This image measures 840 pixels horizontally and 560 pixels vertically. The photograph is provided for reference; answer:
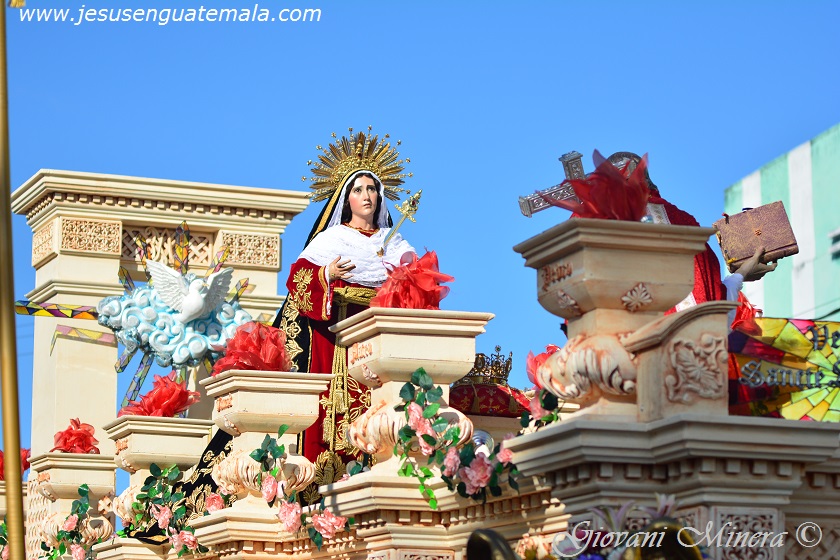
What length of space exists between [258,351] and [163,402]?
3.56 m

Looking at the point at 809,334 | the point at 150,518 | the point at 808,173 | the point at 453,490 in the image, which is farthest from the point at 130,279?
the point at 808,173

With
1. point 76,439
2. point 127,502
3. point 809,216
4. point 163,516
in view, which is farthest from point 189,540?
point 809,216

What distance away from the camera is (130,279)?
1822 cm

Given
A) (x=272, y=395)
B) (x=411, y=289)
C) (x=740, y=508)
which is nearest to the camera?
(x=740, y=508)

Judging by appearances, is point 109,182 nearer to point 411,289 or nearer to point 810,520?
point 411,289

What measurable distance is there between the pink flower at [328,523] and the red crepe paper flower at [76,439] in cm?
686

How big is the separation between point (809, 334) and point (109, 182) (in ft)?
38.2

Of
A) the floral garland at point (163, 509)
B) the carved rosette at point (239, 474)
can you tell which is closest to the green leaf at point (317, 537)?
the carved rosette at point (239, 474)

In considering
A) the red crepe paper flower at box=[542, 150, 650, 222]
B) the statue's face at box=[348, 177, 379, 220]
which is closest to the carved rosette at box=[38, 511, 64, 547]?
the statue's face at box=[348, 177, 379, 220]

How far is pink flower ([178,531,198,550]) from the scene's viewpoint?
39.2ft

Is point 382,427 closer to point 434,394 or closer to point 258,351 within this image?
point 434,394

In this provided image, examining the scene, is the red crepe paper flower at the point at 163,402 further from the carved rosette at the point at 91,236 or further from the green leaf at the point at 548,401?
the green leaf at the point at 548,401

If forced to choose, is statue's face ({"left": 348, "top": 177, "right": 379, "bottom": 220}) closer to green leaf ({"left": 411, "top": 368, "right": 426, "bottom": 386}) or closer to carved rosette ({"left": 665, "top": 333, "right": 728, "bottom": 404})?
green leaf ({"left": 411, "top": 368, "right": 426, "bottom": 386})

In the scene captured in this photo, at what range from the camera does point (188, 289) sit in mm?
16969
